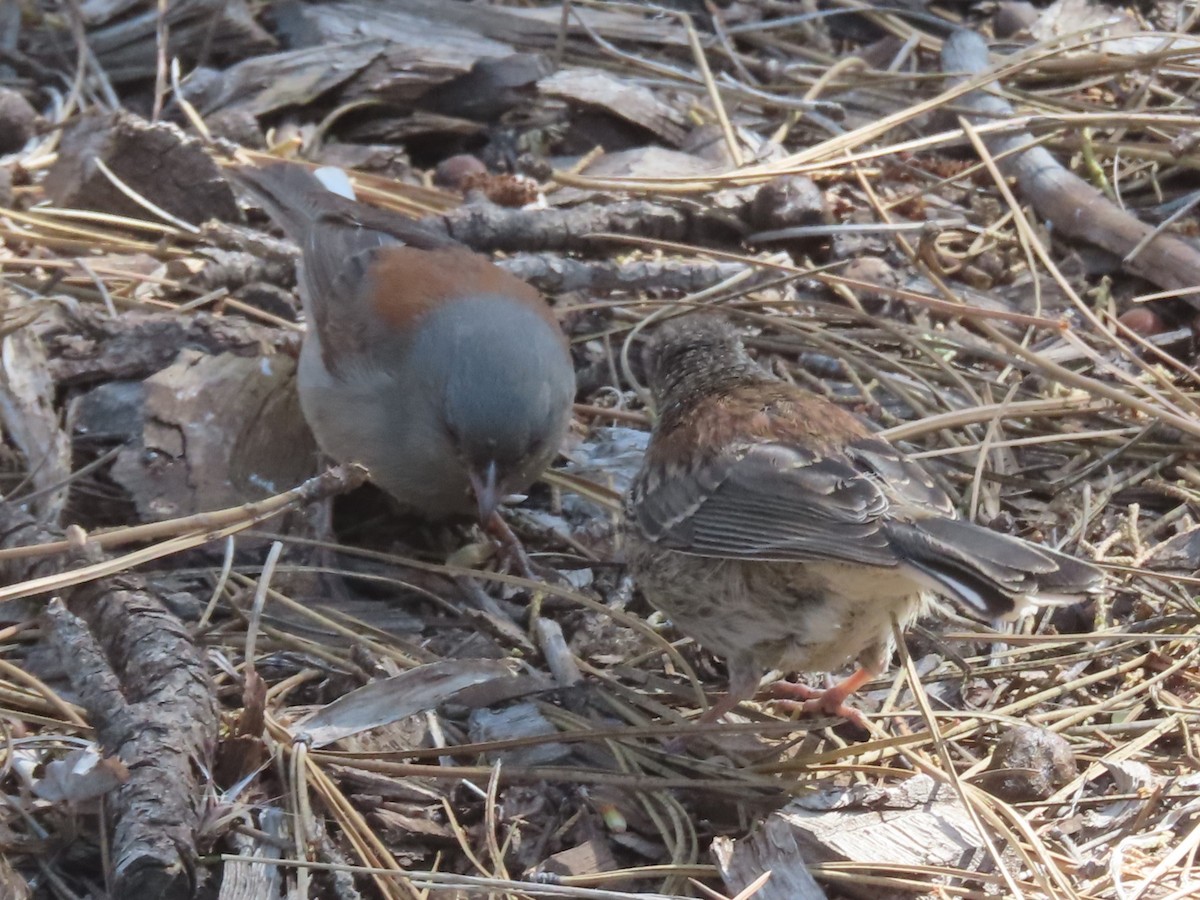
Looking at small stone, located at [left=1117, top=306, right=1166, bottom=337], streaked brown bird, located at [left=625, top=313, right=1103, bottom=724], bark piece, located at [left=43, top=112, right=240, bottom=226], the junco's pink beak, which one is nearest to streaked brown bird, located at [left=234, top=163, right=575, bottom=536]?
the junco's pink beak

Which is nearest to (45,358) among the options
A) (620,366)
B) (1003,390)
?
(620,366)

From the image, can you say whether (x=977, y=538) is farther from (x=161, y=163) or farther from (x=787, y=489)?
(x=161, y=163)

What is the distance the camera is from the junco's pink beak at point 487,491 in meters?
3.86

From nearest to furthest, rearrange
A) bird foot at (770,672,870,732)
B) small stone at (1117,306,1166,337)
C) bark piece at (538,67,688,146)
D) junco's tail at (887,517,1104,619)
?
1. junco's tail at (887,517,1104,619)
2. bird foot at (770,672,870,732)
3. small stone at (1117,306,1166,337)
4. bark piece at (538,67,688,146)

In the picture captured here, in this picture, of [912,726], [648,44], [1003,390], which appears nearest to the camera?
[912,726]

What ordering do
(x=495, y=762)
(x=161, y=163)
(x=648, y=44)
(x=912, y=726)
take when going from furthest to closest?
(x=648, y=44) → (x=161, y=163) → (x=912, y=726) → (x=495, y=762)

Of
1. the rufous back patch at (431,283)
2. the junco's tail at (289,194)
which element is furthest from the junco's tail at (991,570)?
the junco's tail at (289,194)

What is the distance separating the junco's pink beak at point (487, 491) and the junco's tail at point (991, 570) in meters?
1.35

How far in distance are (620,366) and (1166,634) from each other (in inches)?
83.9

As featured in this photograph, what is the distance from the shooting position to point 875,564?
2.85 m

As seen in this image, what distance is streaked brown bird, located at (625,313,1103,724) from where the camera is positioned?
279 centimetres

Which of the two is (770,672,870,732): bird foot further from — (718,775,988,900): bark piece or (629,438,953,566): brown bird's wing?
(629,438,953,566): brown bird's wing

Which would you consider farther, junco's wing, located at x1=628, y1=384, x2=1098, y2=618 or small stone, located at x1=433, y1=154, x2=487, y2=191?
small stone, located at x1=433, y1=154, x2=487, y2=191

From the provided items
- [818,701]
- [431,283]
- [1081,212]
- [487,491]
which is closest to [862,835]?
[818,701]
